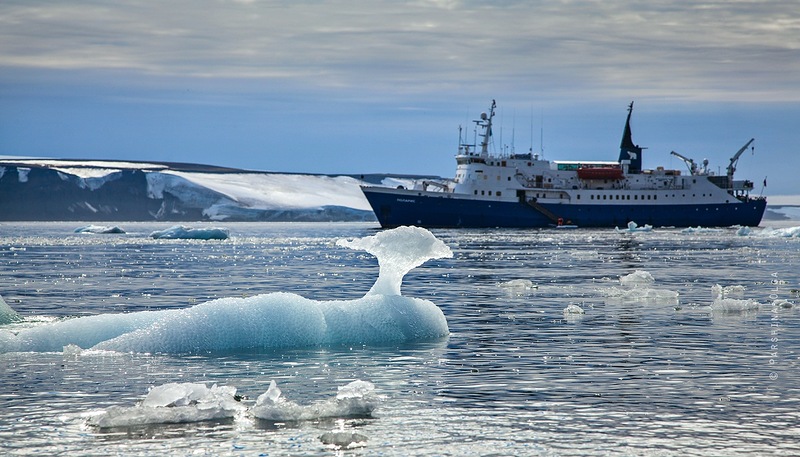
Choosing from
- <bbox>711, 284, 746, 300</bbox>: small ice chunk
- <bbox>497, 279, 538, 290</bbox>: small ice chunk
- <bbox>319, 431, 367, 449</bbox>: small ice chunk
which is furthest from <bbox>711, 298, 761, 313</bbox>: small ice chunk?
<bbox>319, 431, 367, 449</bbox>: small ice chunk

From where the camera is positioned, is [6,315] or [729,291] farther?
[729,291]

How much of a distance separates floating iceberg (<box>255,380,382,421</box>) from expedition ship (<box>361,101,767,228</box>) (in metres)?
71.5

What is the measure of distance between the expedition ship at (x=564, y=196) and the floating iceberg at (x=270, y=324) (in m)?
66.1

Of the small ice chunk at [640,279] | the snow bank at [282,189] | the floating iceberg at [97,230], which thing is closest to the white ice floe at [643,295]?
the small ice chunk at [640,279]

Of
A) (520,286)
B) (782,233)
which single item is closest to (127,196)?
(782,233)

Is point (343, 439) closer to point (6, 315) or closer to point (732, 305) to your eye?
point (6, 315)

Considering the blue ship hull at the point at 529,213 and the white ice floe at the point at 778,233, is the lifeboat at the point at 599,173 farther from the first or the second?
the white ice floe at the point at 778,233

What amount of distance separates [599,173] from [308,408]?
81645mm

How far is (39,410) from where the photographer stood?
9664 millimetres

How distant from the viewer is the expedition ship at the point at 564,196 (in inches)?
3223

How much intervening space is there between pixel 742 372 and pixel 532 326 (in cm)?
518

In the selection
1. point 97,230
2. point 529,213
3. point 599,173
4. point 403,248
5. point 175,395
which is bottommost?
point 97,230

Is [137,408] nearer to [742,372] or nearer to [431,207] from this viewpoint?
[742,372]

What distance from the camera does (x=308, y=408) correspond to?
9.50 m
